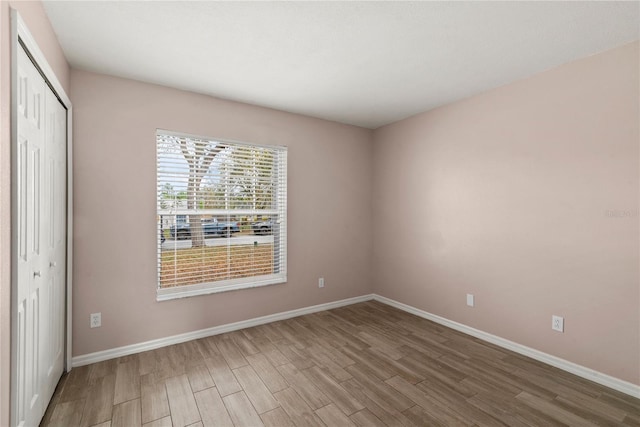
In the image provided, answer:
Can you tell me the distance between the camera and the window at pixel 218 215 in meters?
2.93

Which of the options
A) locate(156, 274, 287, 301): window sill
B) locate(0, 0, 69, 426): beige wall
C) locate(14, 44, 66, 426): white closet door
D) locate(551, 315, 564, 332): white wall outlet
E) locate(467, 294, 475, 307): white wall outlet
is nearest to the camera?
locate(0, 0, 69, 426): beige wall

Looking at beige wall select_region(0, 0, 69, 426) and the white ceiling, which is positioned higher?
the white ceiling

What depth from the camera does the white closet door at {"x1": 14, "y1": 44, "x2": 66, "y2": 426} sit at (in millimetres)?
1479

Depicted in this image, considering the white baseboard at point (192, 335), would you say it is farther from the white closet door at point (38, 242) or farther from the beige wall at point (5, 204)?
the beige wall at point (5, 204)

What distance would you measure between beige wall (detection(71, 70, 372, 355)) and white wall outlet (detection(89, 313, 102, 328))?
1.1 inches

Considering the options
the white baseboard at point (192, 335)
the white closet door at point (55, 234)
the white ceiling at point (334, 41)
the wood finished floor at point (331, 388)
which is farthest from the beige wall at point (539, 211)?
the white closet door at point (55, 234)

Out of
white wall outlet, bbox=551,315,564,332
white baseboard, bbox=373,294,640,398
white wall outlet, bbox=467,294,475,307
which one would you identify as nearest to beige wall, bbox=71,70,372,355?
white baseboard, bbox=373,294,640,398

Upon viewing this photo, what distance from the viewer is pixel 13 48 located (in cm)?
131

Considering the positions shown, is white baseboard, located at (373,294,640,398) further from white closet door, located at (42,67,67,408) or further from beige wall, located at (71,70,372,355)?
white closet door, located at (42,67,67,408)

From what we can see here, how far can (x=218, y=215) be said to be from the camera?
3.20m

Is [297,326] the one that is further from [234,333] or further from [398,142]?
[398,142]

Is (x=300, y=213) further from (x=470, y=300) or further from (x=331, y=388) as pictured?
(x=470, y=300)

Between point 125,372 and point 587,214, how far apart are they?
12.8 feet

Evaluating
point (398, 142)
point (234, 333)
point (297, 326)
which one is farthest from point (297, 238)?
point (398, 142)
